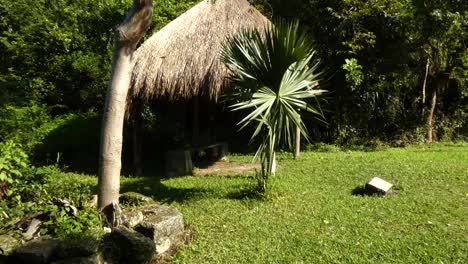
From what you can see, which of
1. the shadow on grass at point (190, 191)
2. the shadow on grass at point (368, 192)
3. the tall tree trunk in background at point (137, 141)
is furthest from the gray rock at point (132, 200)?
the shadow on grass at point (368, 192)

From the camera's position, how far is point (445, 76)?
13.0m

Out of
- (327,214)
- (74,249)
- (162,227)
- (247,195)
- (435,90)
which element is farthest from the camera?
(435,90)

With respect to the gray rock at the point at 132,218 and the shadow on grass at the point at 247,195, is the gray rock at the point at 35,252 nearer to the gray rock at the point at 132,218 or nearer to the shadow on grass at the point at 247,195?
the gray rock at the point at 132,218

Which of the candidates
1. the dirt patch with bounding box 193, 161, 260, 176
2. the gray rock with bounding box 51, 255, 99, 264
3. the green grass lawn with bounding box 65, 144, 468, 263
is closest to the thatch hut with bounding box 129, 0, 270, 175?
the dirt patch with bounding box 193, 161, 260, 176

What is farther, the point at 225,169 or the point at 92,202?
the point at 225,169

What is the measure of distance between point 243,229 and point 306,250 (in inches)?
37.2

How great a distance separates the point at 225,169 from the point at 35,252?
529 centimetres

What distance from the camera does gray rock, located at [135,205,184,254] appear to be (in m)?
4.76

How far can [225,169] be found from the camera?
30.0ft

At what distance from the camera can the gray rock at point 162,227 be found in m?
4.76

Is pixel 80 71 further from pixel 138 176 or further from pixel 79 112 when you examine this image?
pixel 138 176

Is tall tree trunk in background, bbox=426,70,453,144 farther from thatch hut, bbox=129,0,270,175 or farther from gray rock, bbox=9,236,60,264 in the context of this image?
gray rock, bbox=9,236,60,264

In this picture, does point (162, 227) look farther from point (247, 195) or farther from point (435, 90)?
point (435, 90)

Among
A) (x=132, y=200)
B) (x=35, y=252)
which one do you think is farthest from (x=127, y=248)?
(x=132, y=200)
